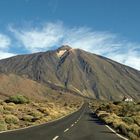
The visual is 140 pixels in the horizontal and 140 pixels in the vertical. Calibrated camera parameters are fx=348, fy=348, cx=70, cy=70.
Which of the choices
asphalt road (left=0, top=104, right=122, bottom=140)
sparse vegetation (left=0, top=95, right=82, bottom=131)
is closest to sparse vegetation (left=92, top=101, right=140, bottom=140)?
asphalt road (left=0, top=104, right=122, bottom=140)

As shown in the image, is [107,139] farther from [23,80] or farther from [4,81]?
[23,80]

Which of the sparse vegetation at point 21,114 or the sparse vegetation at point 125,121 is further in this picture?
the sparse vegetation at point 21,114

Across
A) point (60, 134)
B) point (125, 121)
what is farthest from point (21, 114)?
point (60, 134)

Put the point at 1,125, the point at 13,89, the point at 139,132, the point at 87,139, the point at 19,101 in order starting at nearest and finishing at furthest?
the point at 87,139, the point at 139,132, the point at 1,125, the point at 19,101, the point at 13,89

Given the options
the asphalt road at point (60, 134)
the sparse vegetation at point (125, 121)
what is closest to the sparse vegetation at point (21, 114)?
the asphalt road at point (60, 134)

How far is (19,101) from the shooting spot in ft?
213

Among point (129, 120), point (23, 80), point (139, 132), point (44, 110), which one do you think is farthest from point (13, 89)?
point (139, 132)

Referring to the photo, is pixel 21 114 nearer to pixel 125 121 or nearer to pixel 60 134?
pixel 125 121

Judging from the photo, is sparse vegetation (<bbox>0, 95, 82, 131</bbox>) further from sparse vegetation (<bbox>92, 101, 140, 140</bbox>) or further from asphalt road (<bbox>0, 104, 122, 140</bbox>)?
sparse vegetation (<bbox>92, 101, 140, 140</bbox>)

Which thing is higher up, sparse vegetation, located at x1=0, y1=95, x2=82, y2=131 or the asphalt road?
sparse vegetation, located at x1=0, y1=95, x2=82, y2=131

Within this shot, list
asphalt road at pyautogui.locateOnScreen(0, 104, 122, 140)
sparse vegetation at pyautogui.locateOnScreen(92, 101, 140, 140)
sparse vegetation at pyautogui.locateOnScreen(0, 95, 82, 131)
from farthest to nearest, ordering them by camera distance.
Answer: sparse vegetation at pyautogui.locateOnScreen(0, 95, 82, 131), sparse vegetation at pyautogui.locateOnScreen(92, 101, 140, 140), asphalt road at pyautogui.locateOnScreen(0, 104, 122, 140)

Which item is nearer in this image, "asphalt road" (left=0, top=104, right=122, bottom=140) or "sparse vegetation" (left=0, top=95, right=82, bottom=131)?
"asphalt road" (left=0, top=104, right=122, bottom=140)

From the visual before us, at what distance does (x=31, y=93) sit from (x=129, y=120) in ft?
417

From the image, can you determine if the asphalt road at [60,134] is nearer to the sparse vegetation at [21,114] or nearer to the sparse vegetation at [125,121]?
the sparse vegetation at [125,121]
